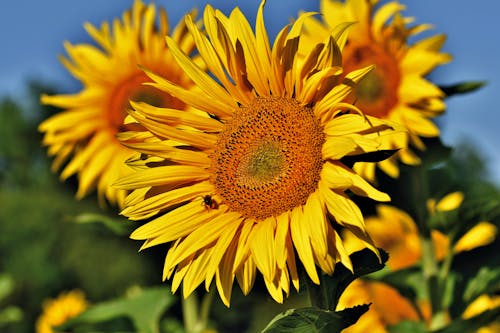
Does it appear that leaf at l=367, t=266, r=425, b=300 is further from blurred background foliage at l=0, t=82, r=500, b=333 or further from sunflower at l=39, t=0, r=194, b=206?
blurred background foliage at l=0, t=82, r=500, b=333

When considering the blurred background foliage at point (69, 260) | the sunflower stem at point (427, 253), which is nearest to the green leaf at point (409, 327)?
the sunflower stem at point (427, 253)

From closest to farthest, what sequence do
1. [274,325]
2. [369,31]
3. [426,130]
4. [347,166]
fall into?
[274,325] → [347,166] → [426,130] → [369,31]

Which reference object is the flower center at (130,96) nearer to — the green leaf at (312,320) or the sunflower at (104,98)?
the sunflower at (104,98)

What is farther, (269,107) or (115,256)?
(115,256)

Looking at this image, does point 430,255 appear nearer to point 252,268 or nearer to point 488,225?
point 488,225

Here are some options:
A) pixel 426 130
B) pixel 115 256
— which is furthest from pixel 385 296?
pixel 115 256

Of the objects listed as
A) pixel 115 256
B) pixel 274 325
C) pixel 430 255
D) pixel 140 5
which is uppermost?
pixel 140 5

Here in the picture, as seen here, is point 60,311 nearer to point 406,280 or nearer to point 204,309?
point 204,309

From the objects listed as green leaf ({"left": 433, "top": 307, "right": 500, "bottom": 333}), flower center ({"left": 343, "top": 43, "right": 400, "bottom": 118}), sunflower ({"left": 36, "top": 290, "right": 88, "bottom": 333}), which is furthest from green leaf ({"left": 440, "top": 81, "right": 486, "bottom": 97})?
sunflower ({"left": 36, "top": 290, "right": 88, "bottom": 333})
